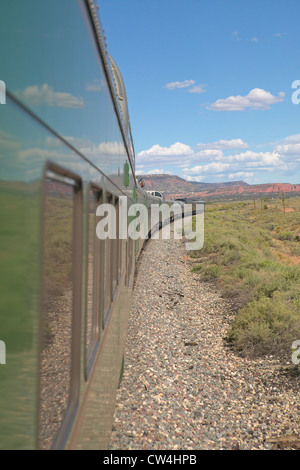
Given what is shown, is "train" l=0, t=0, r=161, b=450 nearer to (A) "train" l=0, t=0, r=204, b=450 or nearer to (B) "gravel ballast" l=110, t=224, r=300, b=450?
(A) "train" l=0, t=0, r=204, b=450

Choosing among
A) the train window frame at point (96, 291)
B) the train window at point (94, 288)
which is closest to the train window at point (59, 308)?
the train window at point (94, 288)

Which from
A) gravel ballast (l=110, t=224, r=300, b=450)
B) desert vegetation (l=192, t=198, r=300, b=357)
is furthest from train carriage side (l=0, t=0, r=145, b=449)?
desert vegetation (l=192, t=198, r=300, b=357)

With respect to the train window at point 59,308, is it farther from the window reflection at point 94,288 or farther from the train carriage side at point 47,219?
the window reflection at point 94,288

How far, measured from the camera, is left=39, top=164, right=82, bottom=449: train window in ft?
4.55

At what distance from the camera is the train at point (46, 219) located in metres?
1.04

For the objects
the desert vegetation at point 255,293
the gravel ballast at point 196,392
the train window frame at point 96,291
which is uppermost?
the train window frame at point 96,291

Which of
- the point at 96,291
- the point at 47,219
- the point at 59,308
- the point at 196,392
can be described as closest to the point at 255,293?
the point at 196,392

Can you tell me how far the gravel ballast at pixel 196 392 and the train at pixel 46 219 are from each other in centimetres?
305

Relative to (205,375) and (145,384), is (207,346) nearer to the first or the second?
(205,375)

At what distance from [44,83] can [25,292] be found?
616mm

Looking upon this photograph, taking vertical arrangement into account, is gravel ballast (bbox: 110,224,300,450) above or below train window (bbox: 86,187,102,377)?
below

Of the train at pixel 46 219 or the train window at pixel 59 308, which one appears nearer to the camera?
the train at pixel 46 219

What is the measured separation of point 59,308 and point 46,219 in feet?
1.36

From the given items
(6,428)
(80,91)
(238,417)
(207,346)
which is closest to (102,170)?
(80,91)
